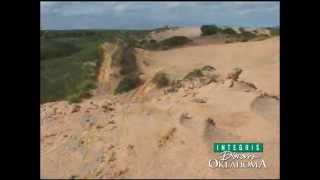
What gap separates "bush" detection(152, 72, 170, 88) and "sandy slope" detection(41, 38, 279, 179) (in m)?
0.15

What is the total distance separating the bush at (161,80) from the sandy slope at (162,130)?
0.48 ft

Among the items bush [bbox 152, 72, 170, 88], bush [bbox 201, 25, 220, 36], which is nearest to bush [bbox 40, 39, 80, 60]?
bush [bbox 152, 72, 170, 88]

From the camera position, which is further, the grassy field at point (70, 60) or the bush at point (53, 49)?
the bush at point (53, 49)

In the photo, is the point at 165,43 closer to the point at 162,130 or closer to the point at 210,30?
the point at 210,30

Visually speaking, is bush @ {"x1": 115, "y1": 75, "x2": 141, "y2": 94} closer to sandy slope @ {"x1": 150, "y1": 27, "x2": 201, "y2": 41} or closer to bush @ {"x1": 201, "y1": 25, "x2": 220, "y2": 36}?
sandy slope @ {"x1": 150, "y1": 27, "x2": 201, "y2": 41}

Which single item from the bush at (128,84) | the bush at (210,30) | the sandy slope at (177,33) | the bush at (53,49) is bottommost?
the bush at (128,84)

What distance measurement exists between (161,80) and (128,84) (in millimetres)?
507

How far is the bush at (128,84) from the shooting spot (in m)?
7.16

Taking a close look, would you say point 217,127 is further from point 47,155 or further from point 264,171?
point 47,155

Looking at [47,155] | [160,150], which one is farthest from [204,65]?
[47,155]

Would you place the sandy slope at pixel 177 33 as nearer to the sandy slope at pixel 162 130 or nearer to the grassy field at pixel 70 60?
the grassy field at pixel 70 60

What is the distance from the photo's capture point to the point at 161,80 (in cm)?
707

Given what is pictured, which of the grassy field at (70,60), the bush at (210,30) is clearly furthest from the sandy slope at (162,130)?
the bush at (210,30)

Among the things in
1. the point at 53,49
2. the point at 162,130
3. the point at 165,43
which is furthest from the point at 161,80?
the point at 53,49
